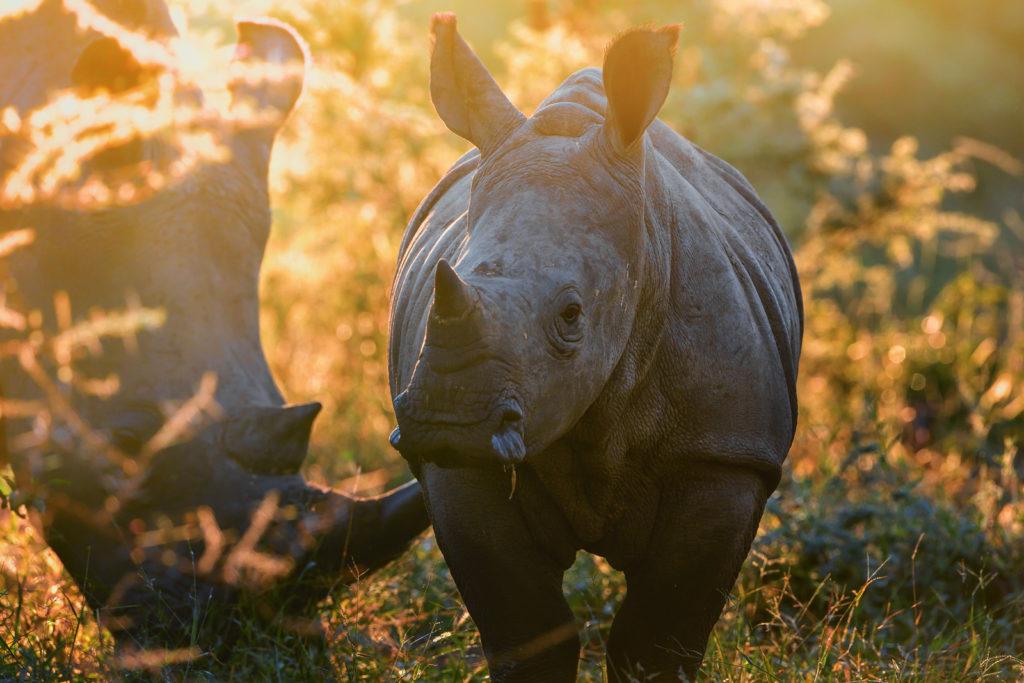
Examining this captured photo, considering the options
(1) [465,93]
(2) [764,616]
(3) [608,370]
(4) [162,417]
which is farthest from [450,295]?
(2) [764,616]

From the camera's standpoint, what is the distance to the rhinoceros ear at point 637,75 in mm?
3070

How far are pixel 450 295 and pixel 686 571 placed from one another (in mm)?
1119

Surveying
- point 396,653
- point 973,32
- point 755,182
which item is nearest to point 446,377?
point 396,653

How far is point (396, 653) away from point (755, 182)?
24.4 feet

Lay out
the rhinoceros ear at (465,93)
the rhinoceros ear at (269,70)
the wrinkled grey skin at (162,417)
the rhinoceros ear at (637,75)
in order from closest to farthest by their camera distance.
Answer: the rhinoceros ear at (637,75) < the rhinoceros ear at (465,93) < the wrinkled grey skin at (162,417) < the rhinoceros ear at (269,70)

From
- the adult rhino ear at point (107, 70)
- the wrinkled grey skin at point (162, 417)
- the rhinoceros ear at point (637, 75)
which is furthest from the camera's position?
the adult rhino ear at point (107, 70)

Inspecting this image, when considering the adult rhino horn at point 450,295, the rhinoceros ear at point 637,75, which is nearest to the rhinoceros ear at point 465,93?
the rhinoceros ear at point 637,75

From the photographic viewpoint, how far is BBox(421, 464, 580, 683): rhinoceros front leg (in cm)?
338

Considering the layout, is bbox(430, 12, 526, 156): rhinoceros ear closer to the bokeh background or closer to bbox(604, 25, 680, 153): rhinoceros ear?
bbox(604, 25, 680, 153): rhinoceros ear

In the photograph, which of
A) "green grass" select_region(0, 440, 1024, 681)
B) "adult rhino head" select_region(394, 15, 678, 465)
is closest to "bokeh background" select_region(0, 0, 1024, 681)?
"green grass" select_region(0, 440, 1024, 681)

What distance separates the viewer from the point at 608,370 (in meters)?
3.08

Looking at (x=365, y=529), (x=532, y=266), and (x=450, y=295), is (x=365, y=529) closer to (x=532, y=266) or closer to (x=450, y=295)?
(x=532, y=266)

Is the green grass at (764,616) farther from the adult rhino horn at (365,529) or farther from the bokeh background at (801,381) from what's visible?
the adult rhino horn at (365,529)

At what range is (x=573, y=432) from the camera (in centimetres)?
328
